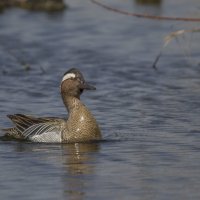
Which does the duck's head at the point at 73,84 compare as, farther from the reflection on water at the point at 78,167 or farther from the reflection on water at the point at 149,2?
the reflection on water at the point at 149,2

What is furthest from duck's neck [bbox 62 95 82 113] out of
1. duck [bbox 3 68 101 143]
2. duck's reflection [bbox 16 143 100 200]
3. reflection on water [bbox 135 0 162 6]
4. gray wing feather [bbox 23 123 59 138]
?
reflection on water [bbox 135 0 162 6]

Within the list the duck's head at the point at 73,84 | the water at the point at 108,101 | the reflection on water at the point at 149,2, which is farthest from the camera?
the reflection on water at the point at 149,2

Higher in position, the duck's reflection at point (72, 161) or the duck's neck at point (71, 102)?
the duck's neck at point (71, 102)

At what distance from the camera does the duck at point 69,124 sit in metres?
13.1

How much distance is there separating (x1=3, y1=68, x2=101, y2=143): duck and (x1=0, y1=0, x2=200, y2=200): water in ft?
0.66

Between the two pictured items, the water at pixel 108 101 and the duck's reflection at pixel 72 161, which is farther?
the water at pixel 108 101

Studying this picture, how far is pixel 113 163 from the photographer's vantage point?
37.7ft

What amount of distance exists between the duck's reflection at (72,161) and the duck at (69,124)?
0.19 m

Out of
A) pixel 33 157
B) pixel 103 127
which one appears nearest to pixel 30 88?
pixel 103 127

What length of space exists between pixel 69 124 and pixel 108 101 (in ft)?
9.52

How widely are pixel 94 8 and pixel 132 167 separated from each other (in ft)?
51.4

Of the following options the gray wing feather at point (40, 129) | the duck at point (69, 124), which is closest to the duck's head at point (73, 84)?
the duck at point (69, 124)

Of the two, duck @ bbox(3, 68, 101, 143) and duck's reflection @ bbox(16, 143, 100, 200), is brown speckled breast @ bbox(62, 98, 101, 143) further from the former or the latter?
duck's reflection @ bbox(16, 143, 100, 200)

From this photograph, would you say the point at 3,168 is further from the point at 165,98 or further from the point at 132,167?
the point at 165,98
